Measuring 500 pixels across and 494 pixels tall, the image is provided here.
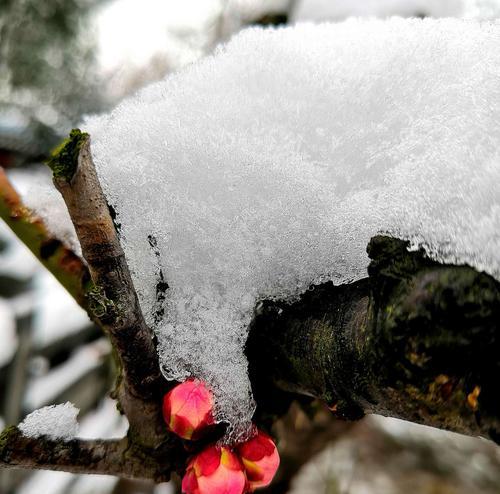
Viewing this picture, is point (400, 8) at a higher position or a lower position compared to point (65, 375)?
higher

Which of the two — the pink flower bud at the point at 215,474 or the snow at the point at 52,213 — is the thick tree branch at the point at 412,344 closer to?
the pink flower bud at the point at 215,474

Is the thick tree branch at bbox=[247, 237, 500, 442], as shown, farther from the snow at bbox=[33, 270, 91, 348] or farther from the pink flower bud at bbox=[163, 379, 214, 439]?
the snow at bbox=[33, 270, 91, 348]

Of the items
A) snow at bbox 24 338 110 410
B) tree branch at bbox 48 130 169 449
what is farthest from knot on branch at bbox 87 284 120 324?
snow at bbox 24 338 110 410

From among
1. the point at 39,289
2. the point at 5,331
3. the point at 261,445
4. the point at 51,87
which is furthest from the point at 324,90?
the point at 51,87

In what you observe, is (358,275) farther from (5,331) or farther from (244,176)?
(5,331)

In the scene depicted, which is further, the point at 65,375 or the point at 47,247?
the point at 65,375

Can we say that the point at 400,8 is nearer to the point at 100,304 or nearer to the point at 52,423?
the point at 100,304

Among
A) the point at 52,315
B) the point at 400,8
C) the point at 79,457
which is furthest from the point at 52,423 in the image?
the point at 52,315
